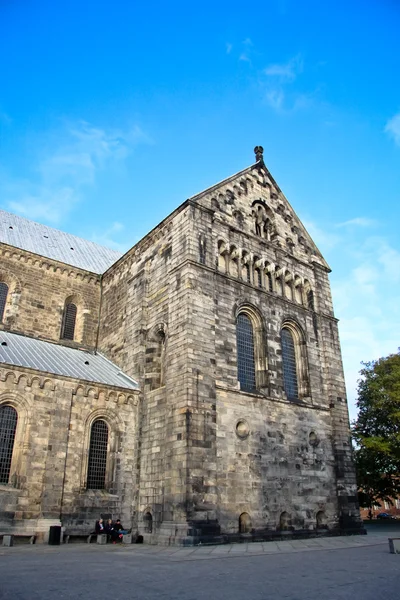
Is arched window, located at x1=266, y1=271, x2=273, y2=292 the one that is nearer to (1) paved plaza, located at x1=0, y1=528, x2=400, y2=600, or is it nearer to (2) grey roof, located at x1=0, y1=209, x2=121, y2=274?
(2) grey roof, located at x1=0, y1=209, x2=121, y2=274

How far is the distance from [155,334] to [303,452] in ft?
32.6

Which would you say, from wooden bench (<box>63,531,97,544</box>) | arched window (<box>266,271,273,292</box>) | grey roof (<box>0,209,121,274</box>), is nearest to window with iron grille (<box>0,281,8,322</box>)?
grey roof (<box>0,209,121,274</box>)

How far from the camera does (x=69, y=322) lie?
31031 mm

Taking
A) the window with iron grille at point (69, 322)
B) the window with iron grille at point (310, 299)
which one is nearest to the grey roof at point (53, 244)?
the window with iron grille at point (69, 322)

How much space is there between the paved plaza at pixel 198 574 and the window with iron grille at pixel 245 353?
8700mm

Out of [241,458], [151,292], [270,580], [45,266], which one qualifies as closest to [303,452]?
[241,458]

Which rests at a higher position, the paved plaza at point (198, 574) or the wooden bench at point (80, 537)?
the wooden bench at point (80, 537)

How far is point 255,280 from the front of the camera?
1048 inches

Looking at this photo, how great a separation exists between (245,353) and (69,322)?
42.9 feet

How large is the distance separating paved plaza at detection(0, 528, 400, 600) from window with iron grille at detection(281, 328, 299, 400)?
1011cm

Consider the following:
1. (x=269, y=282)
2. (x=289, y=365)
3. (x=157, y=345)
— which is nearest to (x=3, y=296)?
(x=157, y=345)

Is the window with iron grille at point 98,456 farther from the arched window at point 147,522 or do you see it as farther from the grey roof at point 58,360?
the arched window at point 147,522

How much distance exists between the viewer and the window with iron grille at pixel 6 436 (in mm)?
19578

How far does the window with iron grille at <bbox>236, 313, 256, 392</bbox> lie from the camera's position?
23906mm
